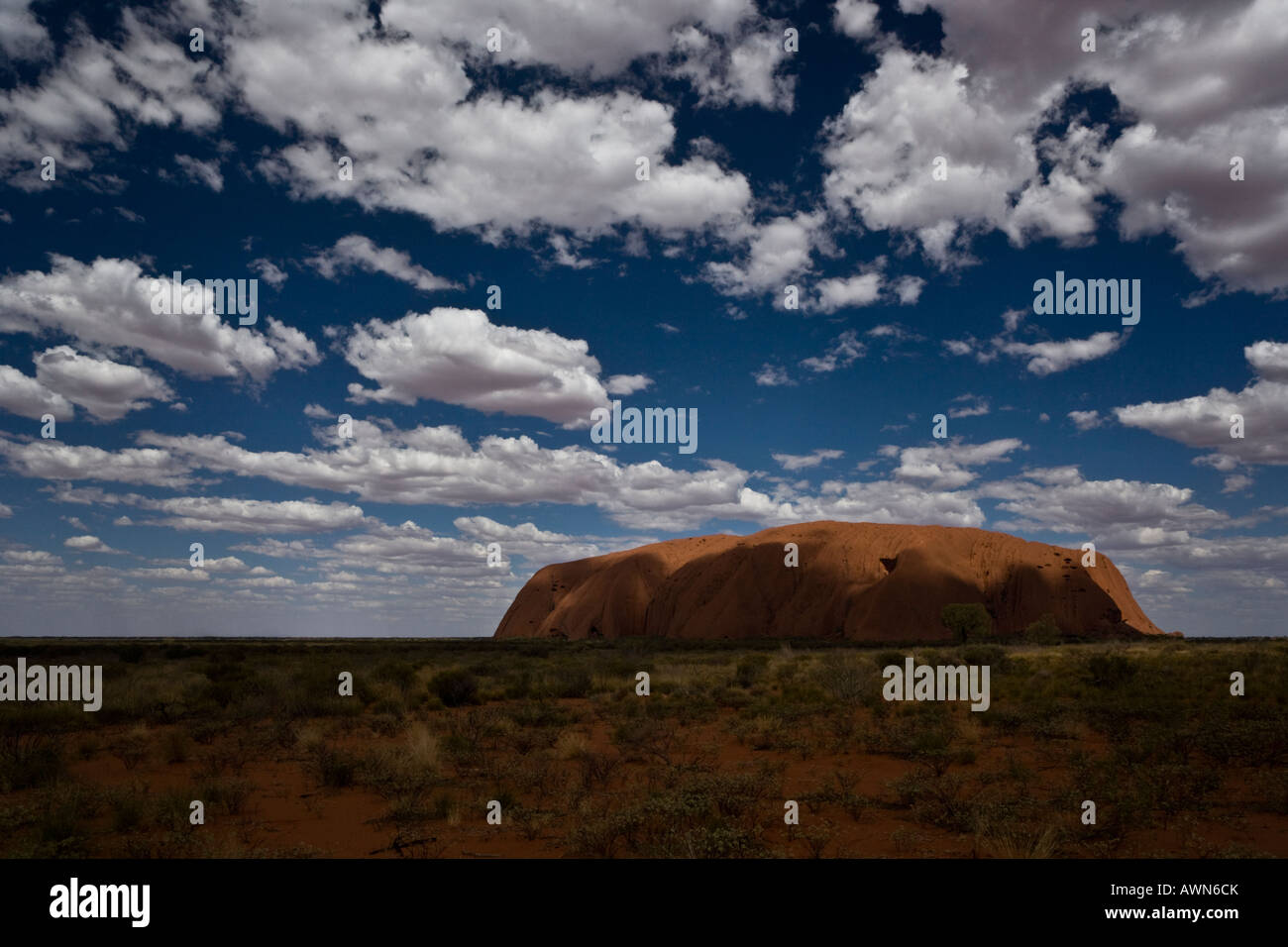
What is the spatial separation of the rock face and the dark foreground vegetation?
196 feet

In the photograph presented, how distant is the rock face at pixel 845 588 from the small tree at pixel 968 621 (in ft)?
32.1

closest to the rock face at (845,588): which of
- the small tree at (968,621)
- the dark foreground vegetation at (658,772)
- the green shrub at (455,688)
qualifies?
the small tree at (968,621)

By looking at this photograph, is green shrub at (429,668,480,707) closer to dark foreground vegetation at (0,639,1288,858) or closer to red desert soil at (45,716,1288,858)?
dark foreground vegetation at (0,639,1288,858)

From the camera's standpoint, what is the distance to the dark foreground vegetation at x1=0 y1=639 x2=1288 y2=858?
7.00 metres

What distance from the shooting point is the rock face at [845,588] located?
7569cm

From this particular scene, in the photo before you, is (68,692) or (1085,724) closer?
(1085,724)

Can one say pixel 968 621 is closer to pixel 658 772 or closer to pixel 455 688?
pixel 455 688

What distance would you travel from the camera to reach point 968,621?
59.7m
